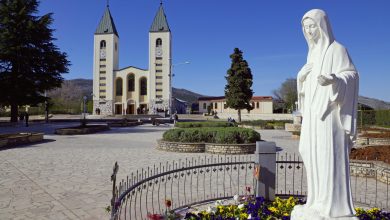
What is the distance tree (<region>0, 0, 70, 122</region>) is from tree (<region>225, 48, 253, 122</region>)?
69.9 ft

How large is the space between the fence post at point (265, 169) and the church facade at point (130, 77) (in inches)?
2530

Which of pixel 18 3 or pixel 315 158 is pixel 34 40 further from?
pixel 315 158

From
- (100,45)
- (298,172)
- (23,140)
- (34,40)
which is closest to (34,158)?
(23,140)

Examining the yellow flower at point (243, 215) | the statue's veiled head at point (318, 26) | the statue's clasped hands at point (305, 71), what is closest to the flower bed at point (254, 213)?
the yellow flower at point (243, 215)

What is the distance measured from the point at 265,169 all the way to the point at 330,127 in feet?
9.81

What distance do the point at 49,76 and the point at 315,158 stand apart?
35166 millimetres

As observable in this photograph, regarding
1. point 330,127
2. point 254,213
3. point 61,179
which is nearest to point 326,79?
point 330,127

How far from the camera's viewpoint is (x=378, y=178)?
899 cm

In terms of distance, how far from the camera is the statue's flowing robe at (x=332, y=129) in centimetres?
351

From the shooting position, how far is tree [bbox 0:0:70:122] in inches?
1271

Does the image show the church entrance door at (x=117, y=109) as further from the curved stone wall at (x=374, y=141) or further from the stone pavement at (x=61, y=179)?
the curved stone wall at (x=374, y=141)

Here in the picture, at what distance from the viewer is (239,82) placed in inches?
1703

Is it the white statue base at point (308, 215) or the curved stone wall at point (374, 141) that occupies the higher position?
the white statue base at point (308, 215)

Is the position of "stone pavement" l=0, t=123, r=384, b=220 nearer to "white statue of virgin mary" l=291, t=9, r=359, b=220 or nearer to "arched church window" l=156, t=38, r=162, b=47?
"white statue of virgin mary" l=291, t=9, r=359, b=220
